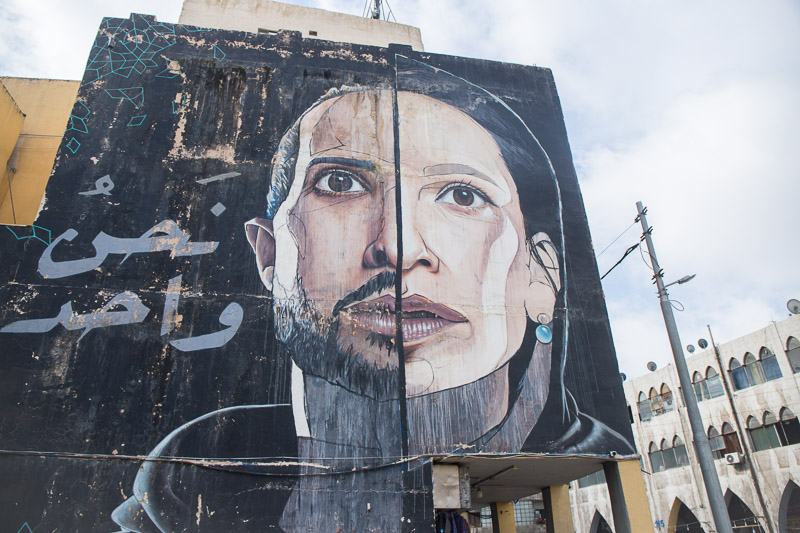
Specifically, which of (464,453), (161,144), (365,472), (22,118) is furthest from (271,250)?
(22,118)

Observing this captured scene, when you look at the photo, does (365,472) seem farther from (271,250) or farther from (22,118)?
(22,118)

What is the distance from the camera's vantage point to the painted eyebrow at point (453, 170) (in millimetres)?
12312

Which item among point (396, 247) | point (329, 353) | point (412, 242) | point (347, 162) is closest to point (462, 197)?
point (412, 242)

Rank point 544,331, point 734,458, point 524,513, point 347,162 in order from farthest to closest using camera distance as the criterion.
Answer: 1. point 524,513
2. point 734,458
3. point 347,162
4. point 544,331

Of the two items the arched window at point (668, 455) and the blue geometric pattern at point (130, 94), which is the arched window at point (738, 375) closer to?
the arched window at point (668, 455)

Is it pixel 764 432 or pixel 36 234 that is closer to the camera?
pixel 36 234

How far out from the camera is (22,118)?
1379 centimetres

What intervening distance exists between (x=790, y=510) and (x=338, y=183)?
24.1 m

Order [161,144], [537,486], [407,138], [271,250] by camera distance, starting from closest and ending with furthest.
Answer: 1. [271,250]
2. [161,144]
3. [407,138]
4. [537,486]

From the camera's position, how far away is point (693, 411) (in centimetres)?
1023

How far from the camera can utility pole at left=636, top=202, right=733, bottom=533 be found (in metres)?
9.46

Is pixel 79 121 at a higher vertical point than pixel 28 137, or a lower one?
lower

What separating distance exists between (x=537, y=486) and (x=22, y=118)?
15691mm

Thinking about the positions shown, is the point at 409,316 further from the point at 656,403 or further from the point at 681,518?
the point at 681,518
